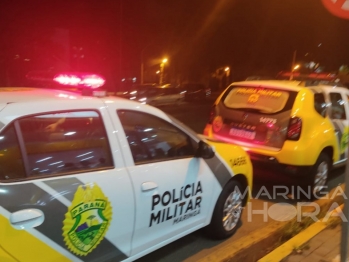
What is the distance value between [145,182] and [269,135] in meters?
2.91

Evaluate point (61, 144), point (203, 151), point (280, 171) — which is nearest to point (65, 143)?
point (61, 144)

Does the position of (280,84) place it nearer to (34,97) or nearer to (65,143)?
(65,143)

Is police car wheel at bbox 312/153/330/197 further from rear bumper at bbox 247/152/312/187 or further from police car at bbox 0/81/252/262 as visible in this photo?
police car at bbox 0/81/252/262

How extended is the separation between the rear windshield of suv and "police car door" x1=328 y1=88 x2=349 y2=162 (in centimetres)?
94

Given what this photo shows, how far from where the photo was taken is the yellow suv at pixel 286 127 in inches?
220

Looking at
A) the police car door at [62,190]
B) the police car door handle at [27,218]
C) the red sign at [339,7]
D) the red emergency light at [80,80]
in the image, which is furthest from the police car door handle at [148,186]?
the red sign at [339,7]

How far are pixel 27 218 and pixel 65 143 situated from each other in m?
0.67

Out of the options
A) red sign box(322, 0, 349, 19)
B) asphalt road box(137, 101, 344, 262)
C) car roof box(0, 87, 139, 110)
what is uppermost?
red sign box(322, 0, 349, 19)

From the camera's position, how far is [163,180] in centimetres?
346

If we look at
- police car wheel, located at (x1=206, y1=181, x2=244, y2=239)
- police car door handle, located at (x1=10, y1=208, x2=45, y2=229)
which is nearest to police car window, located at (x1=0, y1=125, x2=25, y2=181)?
police car door handle, located at (x1=10, y1=208, x2=45, y2=229)

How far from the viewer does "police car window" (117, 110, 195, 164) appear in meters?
3.38

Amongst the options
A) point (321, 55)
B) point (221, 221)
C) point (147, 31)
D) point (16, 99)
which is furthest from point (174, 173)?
point (321, 55)

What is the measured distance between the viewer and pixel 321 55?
4041cm

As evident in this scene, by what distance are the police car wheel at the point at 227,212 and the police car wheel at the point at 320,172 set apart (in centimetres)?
161
